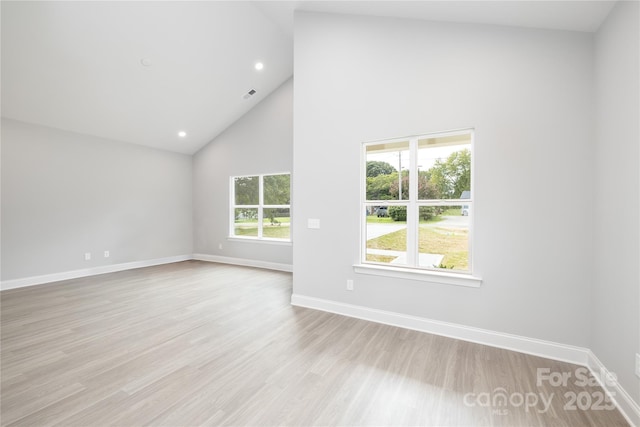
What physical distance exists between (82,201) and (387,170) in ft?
19.0

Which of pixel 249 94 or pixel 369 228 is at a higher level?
pixel 249 94

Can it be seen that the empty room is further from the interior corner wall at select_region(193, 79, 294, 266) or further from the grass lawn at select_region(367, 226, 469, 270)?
the interior corner wall at select_region(193, 79, 294, 266)

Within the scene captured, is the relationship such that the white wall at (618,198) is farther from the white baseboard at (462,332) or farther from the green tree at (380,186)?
the green tree at (380,186)

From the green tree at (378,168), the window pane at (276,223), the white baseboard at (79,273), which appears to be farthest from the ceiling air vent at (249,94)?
the white baseboard at (79,273)

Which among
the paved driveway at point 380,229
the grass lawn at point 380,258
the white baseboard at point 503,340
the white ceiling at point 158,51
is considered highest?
the white ceiling at point 158,51

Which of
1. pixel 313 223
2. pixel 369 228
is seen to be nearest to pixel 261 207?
pixel 313 223

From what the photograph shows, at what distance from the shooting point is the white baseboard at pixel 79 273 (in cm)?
446

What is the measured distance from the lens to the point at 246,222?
21.6 ft

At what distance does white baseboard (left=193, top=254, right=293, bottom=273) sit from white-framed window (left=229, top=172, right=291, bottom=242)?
0.54 meters

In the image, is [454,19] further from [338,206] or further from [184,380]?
[184,380]

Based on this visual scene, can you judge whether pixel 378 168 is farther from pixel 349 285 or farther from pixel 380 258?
pixel 349 285

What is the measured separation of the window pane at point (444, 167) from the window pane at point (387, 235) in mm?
356

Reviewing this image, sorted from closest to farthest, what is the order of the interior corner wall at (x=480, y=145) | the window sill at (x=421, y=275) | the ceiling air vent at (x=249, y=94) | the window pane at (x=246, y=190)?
1. the interior corner wall at (x=480, y=145)
2. the window sill at (x=421, y=275)
3. the ceiling air vent at (x=249, y=94)
4. the window pane at (x=246, y=190)

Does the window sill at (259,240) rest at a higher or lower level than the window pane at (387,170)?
lower
